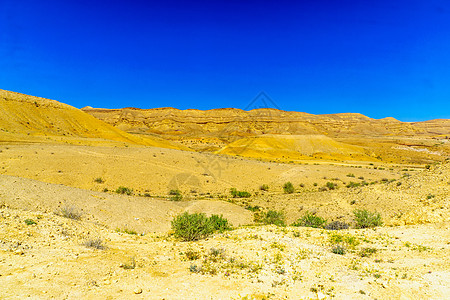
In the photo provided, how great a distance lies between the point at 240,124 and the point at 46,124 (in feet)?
268

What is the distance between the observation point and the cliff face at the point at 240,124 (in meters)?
115

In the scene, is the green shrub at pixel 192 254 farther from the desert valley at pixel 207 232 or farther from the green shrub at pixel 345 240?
the green shrub at pixel 345 240

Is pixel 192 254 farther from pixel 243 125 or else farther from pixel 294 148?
pixel 243 125

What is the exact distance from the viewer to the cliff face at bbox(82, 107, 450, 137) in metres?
115

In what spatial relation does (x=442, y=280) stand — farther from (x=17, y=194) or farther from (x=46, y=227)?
(x=17, y=194)

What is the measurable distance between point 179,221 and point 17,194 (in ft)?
27.9

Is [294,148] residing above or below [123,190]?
above

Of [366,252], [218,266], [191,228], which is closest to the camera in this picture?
[218,266]

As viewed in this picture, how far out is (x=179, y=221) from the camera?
931 centimetres

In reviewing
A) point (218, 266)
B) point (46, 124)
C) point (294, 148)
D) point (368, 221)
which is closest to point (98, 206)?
point (218, 266)

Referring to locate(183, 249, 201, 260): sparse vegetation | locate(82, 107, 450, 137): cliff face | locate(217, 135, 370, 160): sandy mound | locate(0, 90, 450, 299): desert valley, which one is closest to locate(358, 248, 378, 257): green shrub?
locate(0, 90, 450, 299): desert valley

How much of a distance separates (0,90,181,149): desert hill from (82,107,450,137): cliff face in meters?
50.0

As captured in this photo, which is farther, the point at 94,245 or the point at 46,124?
the point at 46,124

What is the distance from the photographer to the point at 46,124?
47.8 m
